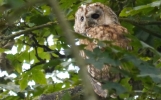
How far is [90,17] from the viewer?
4469 mm

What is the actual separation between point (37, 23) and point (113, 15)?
2.45 ft

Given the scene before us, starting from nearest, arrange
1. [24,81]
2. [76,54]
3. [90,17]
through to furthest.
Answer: [76,54] < [24,81] < [90,17]

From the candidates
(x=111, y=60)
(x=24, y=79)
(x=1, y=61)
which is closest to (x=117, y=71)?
(x=111, y=60)

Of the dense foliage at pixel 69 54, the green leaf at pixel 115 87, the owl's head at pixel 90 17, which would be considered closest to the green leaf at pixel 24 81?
the dense foliage at pixel 69 54

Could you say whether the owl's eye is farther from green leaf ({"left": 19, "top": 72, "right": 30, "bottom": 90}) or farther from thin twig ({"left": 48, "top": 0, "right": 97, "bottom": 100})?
thin twig ({"left": 48, "top": 0, "right": 97, "bottom": 100})

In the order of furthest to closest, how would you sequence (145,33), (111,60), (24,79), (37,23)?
(37,23) → (145,33) → (24,79) → (111,60)

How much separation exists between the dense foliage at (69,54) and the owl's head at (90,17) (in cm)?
9

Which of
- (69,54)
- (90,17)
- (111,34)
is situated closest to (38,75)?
(111,34)

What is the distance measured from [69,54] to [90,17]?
2428 mm

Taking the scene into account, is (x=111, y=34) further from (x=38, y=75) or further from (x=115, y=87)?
(x=115, y=87)

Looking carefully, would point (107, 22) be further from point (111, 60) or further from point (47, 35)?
point (111, 60)

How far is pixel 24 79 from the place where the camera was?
357 cm

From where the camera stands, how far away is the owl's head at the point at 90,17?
14.5 ft

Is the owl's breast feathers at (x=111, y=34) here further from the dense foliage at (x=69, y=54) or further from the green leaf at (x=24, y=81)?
the green leaf at (x=24, y=81)
